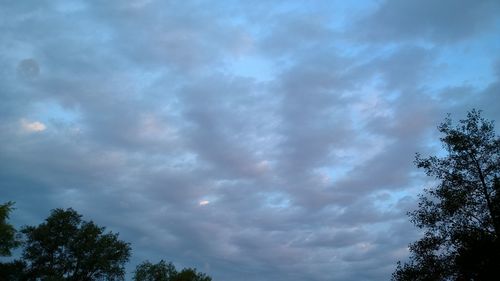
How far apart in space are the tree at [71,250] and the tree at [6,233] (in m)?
19.2

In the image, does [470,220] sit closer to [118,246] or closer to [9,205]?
[9,205]

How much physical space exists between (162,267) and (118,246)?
33.1 m

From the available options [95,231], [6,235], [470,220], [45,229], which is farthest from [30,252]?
[470,220]

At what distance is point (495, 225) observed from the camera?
2342 centimetres

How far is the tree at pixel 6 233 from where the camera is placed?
38.4 metres

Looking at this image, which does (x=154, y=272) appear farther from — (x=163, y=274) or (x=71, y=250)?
(x=71, y=250)

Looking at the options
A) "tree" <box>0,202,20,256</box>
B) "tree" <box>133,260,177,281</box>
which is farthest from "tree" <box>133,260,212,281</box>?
"tree" <box>0,202,20,256</box>

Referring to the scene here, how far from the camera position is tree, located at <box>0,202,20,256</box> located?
3837 cm

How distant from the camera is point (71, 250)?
62.0m

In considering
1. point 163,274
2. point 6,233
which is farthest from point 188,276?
point 6,233

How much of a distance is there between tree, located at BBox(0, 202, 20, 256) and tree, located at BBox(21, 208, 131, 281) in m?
19.2

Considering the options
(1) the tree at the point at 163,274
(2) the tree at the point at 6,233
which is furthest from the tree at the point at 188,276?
(2) the tree at the point at 6,233

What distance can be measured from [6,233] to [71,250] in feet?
82.6

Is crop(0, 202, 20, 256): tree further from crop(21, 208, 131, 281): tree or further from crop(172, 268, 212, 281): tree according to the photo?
crop(172, 268, 212, 281): tree
